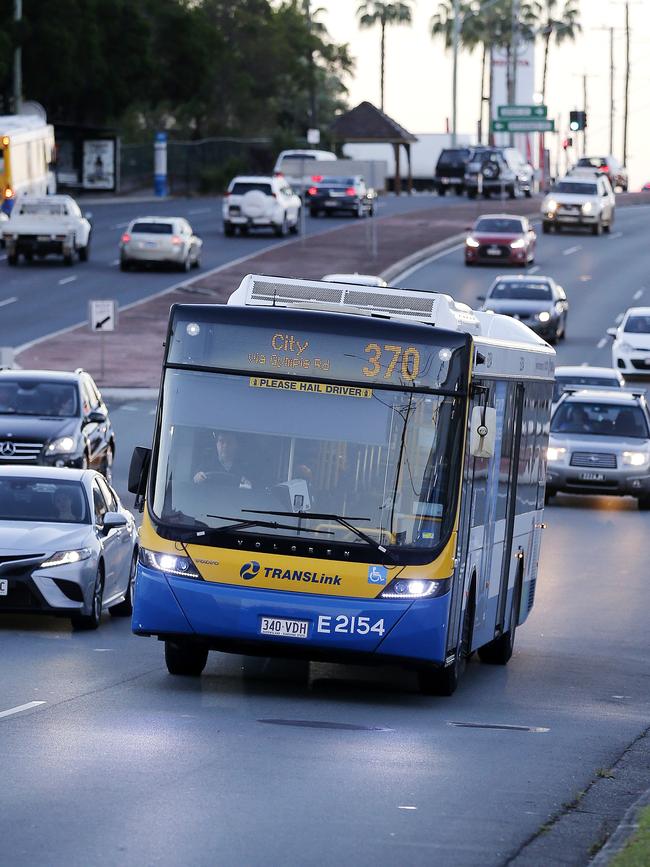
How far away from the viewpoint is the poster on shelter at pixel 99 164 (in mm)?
97812

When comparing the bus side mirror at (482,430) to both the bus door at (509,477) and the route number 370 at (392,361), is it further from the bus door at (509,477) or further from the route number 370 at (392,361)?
Answer: the bus door at (509,477)

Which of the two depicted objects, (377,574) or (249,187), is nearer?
(377,574)

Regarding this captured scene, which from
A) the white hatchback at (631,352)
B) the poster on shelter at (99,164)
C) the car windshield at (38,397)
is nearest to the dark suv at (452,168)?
the poster on shelter at (99,164)

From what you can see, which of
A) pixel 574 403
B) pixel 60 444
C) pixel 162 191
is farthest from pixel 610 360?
pixel 162 191

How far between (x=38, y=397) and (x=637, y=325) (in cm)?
2414

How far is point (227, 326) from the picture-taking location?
45.6 ft

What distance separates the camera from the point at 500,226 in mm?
68188

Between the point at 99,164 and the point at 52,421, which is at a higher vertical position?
the point at 99,164

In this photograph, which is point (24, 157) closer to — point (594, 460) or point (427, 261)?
point (427, 261)

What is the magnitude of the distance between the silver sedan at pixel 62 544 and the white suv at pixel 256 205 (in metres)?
54.4

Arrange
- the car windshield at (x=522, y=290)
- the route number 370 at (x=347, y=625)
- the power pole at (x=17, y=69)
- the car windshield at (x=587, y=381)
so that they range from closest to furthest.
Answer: the route number 370 at (x=347, y=625), the car windshield at (x=587, y=381), the car windshield at (x=522, y=290), the power pole at (x=17, y=69)

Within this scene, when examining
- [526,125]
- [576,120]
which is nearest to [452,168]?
[526,125]

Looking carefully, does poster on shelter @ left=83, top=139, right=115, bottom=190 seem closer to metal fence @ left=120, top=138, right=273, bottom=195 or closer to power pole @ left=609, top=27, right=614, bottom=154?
metal fence @ left=120, top=138, right=273, bottom=195

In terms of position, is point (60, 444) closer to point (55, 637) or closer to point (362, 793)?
point (55, 637)
